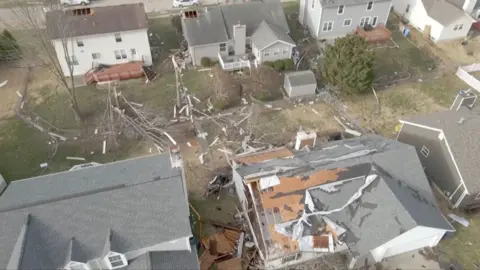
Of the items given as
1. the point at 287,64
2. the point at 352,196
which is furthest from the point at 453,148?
the point at 287,64

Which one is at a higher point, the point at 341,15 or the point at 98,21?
the point at 98,21

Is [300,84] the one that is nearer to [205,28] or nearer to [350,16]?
[205,28]

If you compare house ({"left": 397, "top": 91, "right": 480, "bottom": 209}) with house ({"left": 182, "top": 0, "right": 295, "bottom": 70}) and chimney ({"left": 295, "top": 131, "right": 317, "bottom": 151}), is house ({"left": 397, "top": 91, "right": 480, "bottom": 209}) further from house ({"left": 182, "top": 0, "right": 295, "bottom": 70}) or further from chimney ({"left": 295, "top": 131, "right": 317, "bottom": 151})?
house ({"left": 182, "top": 0, "right": 295, "bottom": 70})

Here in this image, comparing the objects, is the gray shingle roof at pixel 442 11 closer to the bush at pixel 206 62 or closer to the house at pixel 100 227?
the bush at pixel 206 62

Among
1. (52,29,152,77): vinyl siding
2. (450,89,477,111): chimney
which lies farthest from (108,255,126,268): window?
(450,89,477,111): chimney

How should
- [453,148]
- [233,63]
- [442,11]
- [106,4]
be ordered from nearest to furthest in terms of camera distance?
[453,148]
[233,63]
[442,11]
[106,4]

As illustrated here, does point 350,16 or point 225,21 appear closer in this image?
point 225,21

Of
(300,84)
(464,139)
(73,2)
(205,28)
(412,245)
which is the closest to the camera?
(412,245)
